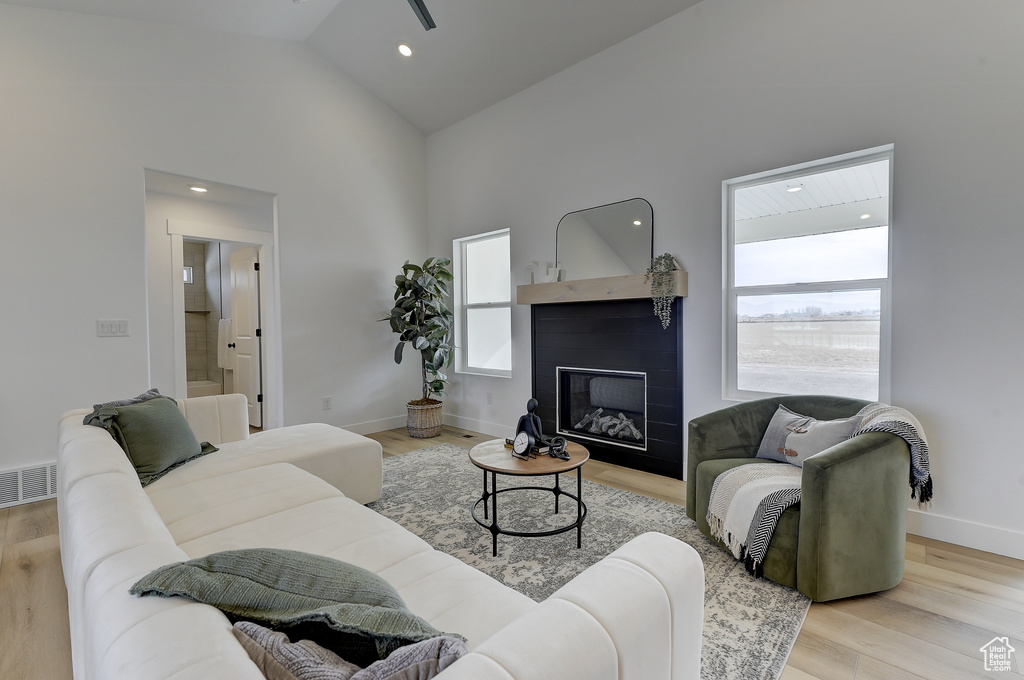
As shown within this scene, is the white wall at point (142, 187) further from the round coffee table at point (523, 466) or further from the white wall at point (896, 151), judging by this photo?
the round coffee table at point (523, 466)

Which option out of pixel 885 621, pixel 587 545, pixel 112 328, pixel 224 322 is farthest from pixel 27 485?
pixel 885 621

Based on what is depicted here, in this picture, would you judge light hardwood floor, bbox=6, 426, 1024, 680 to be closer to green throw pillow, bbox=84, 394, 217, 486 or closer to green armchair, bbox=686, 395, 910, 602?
green armchair, bbox=686, 395, 910, 602

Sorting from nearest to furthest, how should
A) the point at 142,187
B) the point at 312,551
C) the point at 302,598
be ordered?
the point at 302,598
the point at 312,551
the point at 142,187

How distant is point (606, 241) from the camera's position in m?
3.81

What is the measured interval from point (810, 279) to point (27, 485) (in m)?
5.28

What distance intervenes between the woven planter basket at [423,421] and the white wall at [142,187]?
0.49m

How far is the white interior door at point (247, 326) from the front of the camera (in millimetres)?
5082

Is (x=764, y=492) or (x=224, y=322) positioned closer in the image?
(x=764, y=492)

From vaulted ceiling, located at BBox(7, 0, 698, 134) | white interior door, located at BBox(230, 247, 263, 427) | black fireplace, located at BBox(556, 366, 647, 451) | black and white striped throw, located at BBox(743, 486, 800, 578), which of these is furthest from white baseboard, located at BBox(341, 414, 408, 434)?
black and white striped throw, located at BBox(743, 486, 800, 578)

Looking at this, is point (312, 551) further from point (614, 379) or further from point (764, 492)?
point (614, 379)

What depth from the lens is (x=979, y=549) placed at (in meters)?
2.36

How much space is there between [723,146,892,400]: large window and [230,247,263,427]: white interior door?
15.2 ft

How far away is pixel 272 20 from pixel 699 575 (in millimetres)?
4939

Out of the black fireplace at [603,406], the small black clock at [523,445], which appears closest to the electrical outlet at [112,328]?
the small black clock at [523,445]
